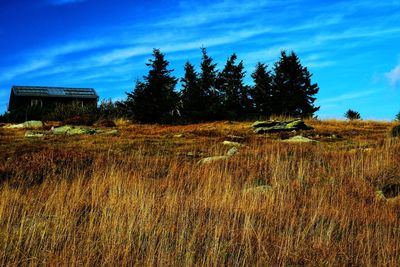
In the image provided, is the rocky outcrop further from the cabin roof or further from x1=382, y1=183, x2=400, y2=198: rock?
the cabin roof

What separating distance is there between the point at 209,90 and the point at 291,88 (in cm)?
853

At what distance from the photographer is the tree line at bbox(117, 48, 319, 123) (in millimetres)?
30031

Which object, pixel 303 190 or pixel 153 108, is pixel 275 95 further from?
pixel 303 190

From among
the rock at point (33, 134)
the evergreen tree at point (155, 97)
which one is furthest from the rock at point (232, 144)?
the evergreen tree at point (155, 97)

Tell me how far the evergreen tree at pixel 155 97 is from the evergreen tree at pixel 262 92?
828 centimetres

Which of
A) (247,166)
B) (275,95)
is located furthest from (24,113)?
(247,166)

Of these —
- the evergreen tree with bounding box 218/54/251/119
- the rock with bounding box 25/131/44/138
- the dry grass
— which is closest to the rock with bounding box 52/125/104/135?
→ the rock with bounding box 25/131/44/138

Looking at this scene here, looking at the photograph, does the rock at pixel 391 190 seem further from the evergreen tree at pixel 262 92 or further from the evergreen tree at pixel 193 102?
the evergreen tree at pixel 262 92

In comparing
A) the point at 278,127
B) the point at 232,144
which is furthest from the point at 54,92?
the point at 232,144

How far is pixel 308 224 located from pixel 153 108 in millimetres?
24032

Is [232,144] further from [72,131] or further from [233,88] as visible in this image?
[233,88]

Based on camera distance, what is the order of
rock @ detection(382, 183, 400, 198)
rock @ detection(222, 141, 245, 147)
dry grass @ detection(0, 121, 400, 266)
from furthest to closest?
rock @ detection(222, 141, 245, 147) → rock @ detection(382, 183, 400, 198) → dry grass @ detection(0, 121, 400, 266)

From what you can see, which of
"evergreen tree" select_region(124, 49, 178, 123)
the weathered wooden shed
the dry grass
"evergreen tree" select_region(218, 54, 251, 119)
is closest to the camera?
the dry grass

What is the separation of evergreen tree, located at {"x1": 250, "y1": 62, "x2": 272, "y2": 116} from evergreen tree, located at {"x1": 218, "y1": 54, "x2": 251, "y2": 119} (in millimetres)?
1241
